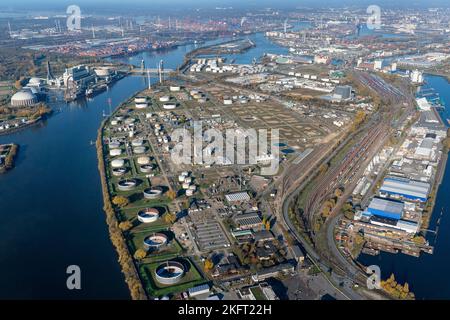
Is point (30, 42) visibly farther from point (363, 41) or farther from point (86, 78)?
point (363, 41)

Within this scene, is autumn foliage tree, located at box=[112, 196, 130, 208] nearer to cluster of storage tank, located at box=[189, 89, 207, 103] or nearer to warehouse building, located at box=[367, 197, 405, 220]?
warehouse building, located at box=[367, 197, 405, 220]

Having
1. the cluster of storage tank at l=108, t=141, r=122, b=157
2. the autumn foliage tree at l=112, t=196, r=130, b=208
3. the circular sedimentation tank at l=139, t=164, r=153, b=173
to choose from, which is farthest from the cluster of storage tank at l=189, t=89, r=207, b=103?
the autumn foliage tree at l=112, t=196, r=130, b=208

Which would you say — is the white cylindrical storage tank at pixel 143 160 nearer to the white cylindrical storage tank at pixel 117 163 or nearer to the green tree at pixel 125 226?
the white cylindrical storage tank at pixel 117 163

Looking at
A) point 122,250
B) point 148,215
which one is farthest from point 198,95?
point 122,250

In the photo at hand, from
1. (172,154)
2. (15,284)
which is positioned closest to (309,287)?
(15,284)

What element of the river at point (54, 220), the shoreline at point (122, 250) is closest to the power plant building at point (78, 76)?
the river at point (54, 220)

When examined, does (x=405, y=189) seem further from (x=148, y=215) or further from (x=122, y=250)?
(x=122, y=250)
